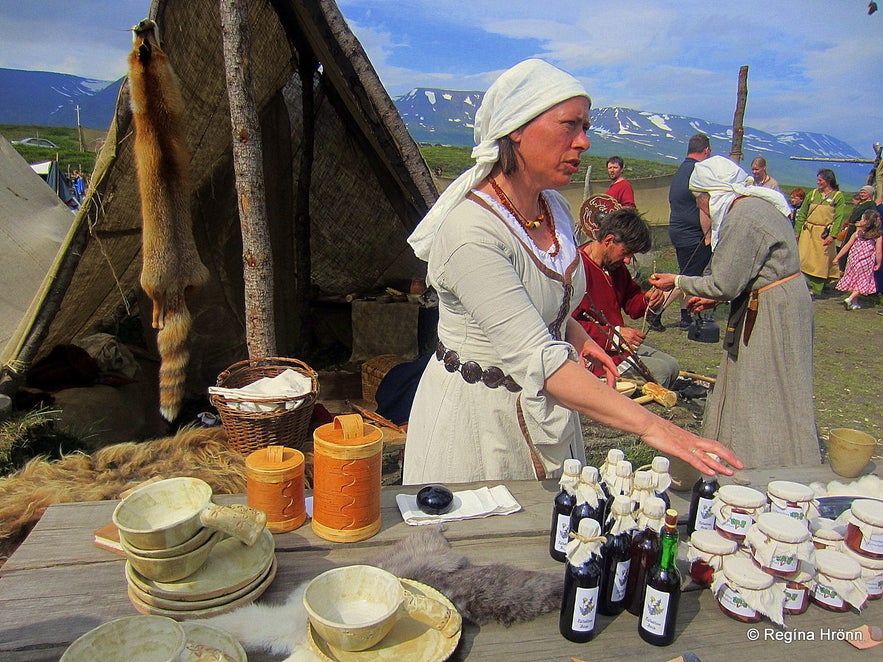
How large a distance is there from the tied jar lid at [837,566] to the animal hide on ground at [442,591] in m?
0.56

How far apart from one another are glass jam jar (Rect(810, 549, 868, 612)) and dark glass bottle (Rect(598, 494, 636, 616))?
446mm

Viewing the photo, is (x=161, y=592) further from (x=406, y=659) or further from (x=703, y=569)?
(x=703, y=569)

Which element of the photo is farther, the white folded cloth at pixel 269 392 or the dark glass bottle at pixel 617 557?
the white folded cloth at pixel 269 392

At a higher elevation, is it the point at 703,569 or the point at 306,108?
the point at 306,108

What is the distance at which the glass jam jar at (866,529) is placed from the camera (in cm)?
132

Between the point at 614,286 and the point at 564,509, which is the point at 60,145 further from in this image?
the point at 564,509

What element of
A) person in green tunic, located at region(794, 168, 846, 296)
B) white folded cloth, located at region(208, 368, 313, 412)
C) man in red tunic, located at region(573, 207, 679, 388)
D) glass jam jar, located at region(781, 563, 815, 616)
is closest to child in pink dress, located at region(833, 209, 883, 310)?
person in green tunic, located at region(794, 168, 846, 296)

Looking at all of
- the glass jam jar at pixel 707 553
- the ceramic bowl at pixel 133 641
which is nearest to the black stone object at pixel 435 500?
the glass jam jar at pixel 707 553

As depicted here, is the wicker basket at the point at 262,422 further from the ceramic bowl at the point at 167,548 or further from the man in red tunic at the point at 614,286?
the ceramic bowl at the point at 167,548

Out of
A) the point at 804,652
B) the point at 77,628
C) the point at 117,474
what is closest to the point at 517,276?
the point at 804,652

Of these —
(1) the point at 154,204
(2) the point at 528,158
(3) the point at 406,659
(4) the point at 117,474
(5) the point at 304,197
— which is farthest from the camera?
(5) the point at 304,197

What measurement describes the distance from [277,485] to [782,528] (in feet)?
3.68

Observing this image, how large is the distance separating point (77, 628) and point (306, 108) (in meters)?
4.79

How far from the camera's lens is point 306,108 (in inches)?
204
